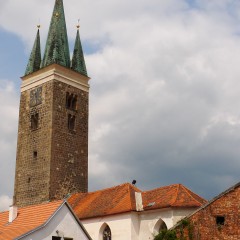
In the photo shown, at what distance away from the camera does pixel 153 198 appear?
35875 millimetres

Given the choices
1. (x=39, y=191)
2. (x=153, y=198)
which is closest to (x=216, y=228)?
(x=153, y=198)

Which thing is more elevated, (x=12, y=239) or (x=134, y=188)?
(x=134, y=188)

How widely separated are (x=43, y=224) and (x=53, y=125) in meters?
20.2

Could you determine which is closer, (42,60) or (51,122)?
(51,122)

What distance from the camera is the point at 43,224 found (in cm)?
2664

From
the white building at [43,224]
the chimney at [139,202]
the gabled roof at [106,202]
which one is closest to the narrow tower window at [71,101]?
the gabled roof at [106,202]

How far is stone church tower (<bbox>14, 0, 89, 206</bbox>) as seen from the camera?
45.3 m

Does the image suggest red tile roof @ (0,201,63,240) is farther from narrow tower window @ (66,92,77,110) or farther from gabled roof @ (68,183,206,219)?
narrow tower window @ (66,92,77,110)

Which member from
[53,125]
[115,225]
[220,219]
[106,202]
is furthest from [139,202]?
[53,125]

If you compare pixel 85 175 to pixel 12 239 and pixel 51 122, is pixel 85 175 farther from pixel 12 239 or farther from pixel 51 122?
pixel 12 239

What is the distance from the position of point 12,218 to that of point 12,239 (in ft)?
10.7

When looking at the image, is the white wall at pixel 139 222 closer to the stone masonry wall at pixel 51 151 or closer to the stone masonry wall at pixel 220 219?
the stone masonry wall at pixel 220 219

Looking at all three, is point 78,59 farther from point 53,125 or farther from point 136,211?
point 136,211

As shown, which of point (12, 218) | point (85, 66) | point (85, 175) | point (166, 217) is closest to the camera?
point (12, 218)
